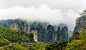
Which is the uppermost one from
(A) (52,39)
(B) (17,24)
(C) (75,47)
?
(B) (17,24)

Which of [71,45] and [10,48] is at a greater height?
[71,45]

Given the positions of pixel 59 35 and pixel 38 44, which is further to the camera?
pixel 59 35

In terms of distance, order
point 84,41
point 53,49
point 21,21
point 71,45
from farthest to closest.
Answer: point 21,21 < point 53,49 < point 71,45 < point 84,41

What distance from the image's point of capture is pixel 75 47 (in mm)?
27375

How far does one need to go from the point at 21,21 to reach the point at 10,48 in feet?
296

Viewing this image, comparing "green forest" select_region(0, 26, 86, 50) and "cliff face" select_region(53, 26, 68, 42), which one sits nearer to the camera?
"green forest" select_region(0, 26, 86, 50)

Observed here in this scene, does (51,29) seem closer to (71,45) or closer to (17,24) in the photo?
(17,24)

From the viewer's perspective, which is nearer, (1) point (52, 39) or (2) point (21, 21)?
(1) point (52, 39)

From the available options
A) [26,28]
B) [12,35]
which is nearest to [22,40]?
[12,35]

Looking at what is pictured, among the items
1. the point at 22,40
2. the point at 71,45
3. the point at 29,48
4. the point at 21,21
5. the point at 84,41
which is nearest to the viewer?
the point at 84,41

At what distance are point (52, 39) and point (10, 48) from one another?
3203 inches

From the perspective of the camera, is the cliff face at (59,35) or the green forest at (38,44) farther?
the cliff face at (59,35)

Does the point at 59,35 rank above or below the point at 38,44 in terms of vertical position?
above

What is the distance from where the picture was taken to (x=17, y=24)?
5512 inches
